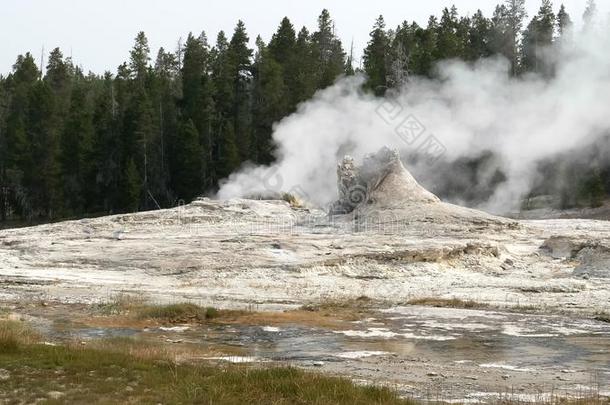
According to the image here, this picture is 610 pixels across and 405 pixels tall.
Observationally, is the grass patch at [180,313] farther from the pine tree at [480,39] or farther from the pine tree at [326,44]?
the pine tree at [326,44]

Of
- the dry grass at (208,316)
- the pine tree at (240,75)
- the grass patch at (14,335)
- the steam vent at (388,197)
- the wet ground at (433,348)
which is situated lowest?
the wet ground at (433,348)

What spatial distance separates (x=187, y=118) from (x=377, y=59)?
1563cm

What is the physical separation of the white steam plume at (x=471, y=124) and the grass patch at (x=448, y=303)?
22.3 m

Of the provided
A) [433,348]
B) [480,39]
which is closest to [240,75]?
[480,39]

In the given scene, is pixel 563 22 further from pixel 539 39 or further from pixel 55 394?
pixel 55 394

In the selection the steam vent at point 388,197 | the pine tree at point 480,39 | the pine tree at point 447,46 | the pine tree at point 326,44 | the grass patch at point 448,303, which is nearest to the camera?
the grass patch at point 448,303

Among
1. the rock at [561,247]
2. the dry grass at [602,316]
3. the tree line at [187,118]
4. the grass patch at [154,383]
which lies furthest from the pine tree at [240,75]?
the grass patch at [154,383]

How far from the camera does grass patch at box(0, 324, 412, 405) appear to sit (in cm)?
797

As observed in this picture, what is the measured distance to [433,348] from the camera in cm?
1174

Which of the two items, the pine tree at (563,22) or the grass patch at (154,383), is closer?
the grass patch at (154,383)

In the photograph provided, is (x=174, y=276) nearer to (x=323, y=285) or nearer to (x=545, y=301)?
(x=323, y=285)

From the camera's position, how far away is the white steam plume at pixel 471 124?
133ft

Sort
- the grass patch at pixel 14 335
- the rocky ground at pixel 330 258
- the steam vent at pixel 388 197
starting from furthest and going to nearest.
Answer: the steam vent at pixel 388 197 → the rocky ground at pixel 330 258 → the grass patch at pixel 14 335

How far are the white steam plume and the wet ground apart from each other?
24835 mm
